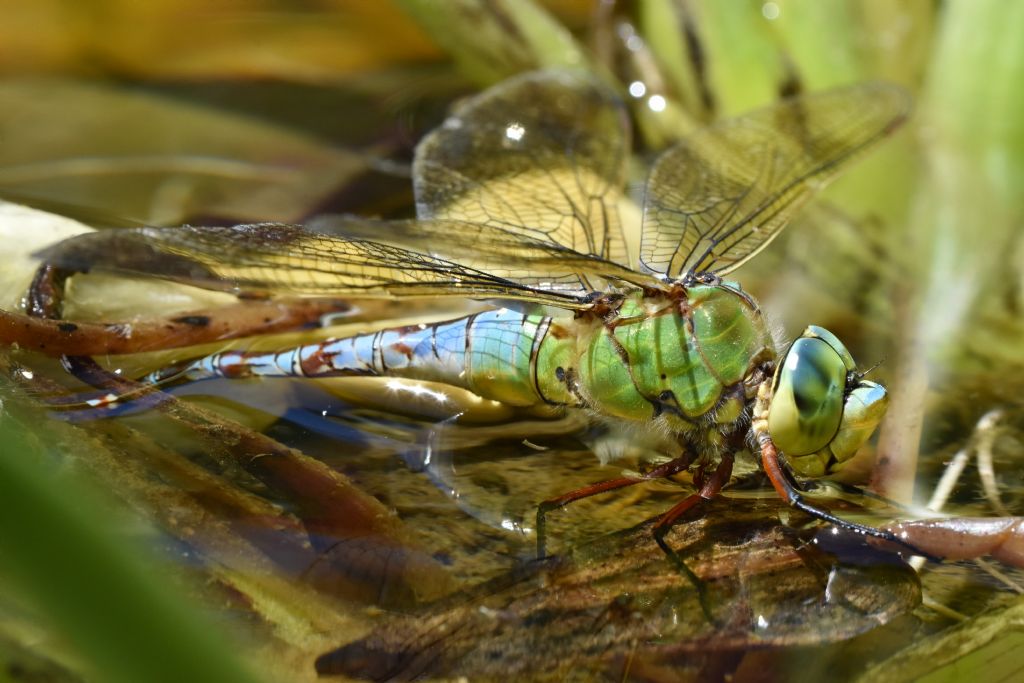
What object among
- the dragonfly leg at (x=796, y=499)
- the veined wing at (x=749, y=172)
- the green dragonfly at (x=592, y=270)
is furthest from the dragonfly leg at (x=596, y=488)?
the veined wing at (x=749, y=172)

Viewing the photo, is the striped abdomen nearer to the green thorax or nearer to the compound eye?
the green thorax

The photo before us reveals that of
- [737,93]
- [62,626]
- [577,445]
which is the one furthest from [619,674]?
[737,93]

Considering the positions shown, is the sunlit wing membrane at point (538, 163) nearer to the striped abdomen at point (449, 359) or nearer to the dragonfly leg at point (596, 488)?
the striped abdomen at point (449, 359)

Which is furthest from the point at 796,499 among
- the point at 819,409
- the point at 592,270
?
the point at 592,270

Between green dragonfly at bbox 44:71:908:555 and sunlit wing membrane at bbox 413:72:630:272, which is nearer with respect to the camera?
green dragonfly at bbox 44:71:908:555

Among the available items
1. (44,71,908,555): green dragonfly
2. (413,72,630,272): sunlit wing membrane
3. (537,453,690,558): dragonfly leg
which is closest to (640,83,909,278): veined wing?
(44,71,908,555): green dragonfly

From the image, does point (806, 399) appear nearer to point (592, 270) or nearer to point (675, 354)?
point (675, 354)
